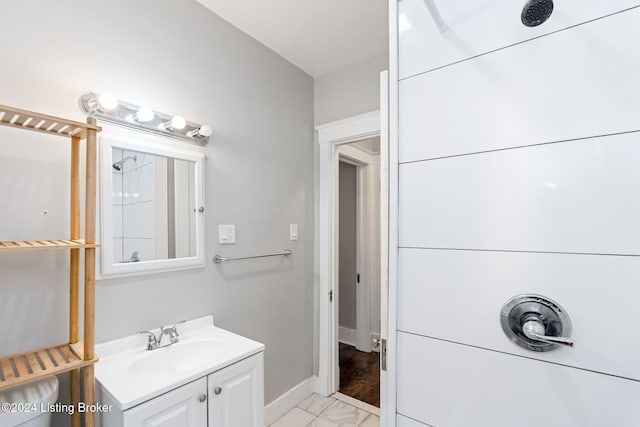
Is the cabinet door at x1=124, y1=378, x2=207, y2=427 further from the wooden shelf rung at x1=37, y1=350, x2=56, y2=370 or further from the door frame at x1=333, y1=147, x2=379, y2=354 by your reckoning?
the door frame at x1=333, y1=147, x2=379, y2=354

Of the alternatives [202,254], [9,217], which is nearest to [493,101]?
[202,254]

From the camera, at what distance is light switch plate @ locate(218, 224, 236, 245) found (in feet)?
5.65

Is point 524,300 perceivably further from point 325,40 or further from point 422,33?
point 325,40

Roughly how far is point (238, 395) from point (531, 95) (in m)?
1.54

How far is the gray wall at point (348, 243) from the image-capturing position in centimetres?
339

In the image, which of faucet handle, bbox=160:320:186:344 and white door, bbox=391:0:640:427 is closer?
white door, bbox=391:0:640:427

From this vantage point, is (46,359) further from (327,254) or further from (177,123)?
(327,254)

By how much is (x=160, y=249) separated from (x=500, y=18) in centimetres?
162

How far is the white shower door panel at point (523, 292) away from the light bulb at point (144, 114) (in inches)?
49.9

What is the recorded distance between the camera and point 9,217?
41.1 inches

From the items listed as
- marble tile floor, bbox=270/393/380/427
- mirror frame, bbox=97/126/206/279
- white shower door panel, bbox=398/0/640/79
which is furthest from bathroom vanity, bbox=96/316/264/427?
white shower door panel, bbox=398/0/640/79

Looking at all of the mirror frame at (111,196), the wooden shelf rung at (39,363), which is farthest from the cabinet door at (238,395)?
the mirror frame at (111,196)

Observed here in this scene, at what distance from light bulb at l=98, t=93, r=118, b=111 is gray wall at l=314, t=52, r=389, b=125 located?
1506 mm

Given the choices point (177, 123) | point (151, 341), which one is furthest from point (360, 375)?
point (177, 123)
